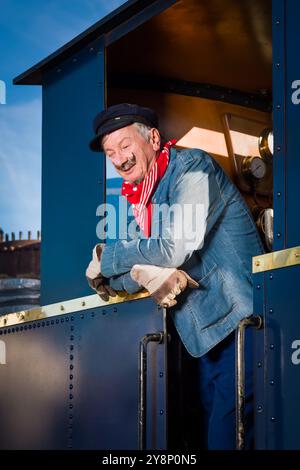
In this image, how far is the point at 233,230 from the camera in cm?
408

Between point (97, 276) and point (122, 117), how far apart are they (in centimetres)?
80

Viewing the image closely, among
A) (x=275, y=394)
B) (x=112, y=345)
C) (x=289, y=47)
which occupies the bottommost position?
(x=275, y=394)

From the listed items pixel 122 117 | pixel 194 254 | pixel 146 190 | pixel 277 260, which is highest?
pixel 122 117

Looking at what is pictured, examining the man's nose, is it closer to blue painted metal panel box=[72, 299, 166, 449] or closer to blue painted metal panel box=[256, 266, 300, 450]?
blue painted metal panel box=[72, 299, 166, 449]

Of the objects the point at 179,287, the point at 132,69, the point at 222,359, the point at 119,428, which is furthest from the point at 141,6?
the point at 119,428

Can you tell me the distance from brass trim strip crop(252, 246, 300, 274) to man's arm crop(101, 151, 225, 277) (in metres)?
0.53

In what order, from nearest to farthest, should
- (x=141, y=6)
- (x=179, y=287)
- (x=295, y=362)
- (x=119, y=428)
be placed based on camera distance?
(x=295, y=362) → (x=179, y=287) → (x=119, y=428) → (x=141, y=6)

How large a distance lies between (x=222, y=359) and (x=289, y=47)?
1.47m

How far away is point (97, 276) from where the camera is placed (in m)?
4.26

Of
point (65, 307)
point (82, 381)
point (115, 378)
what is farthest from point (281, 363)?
point (65, 307)

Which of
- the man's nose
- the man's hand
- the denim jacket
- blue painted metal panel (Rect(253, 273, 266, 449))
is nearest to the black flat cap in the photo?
the man's nose

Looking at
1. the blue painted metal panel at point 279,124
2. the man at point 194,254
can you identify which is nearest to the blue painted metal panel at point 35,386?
the man at point 194,254

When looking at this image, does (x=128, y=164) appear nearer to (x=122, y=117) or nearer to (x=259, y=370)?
(x=122, y=117)
